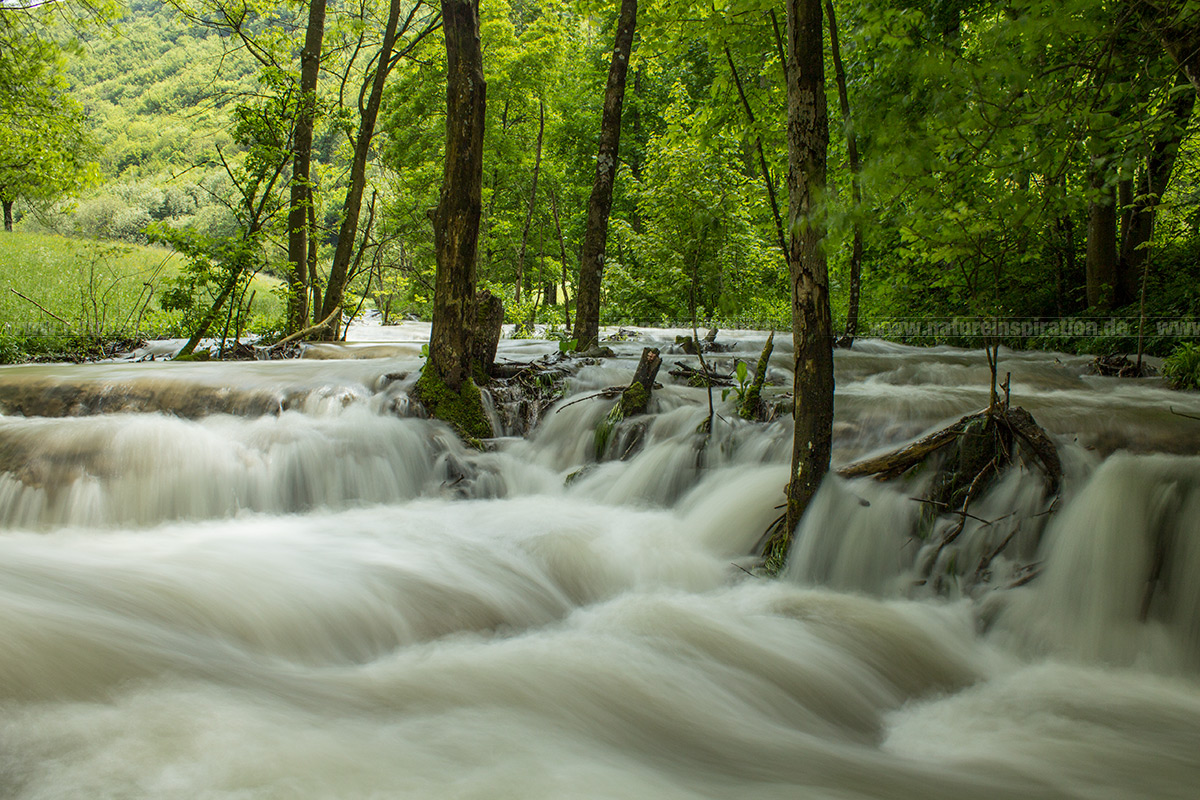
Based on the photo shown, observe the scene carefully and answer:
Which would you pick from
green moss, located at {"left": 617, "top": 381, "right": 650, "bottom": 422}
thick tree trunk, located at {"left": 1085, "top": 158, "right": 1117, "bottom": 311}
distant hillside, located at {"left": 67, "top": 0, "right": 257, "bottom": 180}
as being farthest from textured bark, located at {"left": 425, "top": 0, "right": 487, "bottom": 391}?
distant hillside, located at {"left": 67, "top": 0, "right": 257, "bottom": 180}

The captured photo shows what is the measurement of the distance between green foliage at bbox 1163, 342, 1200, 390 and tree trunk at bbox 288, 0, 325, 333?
39.1 ft

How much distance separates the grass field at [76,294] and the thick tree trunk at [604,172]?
6.38 metres

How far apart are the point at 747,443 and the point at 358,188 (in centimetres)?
1031

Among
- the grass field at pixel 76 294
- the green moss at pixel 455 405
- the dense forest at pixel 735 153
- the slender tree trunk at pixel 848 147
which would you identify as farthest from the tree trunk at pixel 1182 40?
the grass field at pixel 76 294

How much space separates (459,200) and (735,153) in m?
14.6

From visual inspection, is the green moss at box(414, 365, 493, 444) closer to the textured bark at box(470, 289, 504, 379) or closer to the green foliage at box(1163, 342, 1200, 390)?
the textured bark at box(470, 289, 504, 379)

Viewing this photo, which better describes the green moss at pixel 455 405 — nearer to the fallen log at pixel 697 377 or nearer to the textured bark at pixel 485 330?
the textured bark at pixel 485 330

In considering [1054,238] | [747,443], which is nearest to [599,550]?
[747,443]

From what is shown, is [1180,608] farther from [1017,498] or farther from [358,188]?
[358,188]

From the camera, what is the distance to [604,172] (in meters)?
8.91

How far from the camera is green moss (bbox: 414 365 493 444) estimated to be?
656 cm

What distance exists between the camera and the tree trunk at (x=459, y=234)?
20.1 ft

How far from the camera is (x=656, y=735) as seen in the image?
249 cm

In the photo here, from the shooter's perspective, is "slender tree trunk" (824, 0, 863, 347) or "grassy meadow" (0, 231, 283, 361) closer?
"slender tree trunk" (824, 0, 863, 347)
